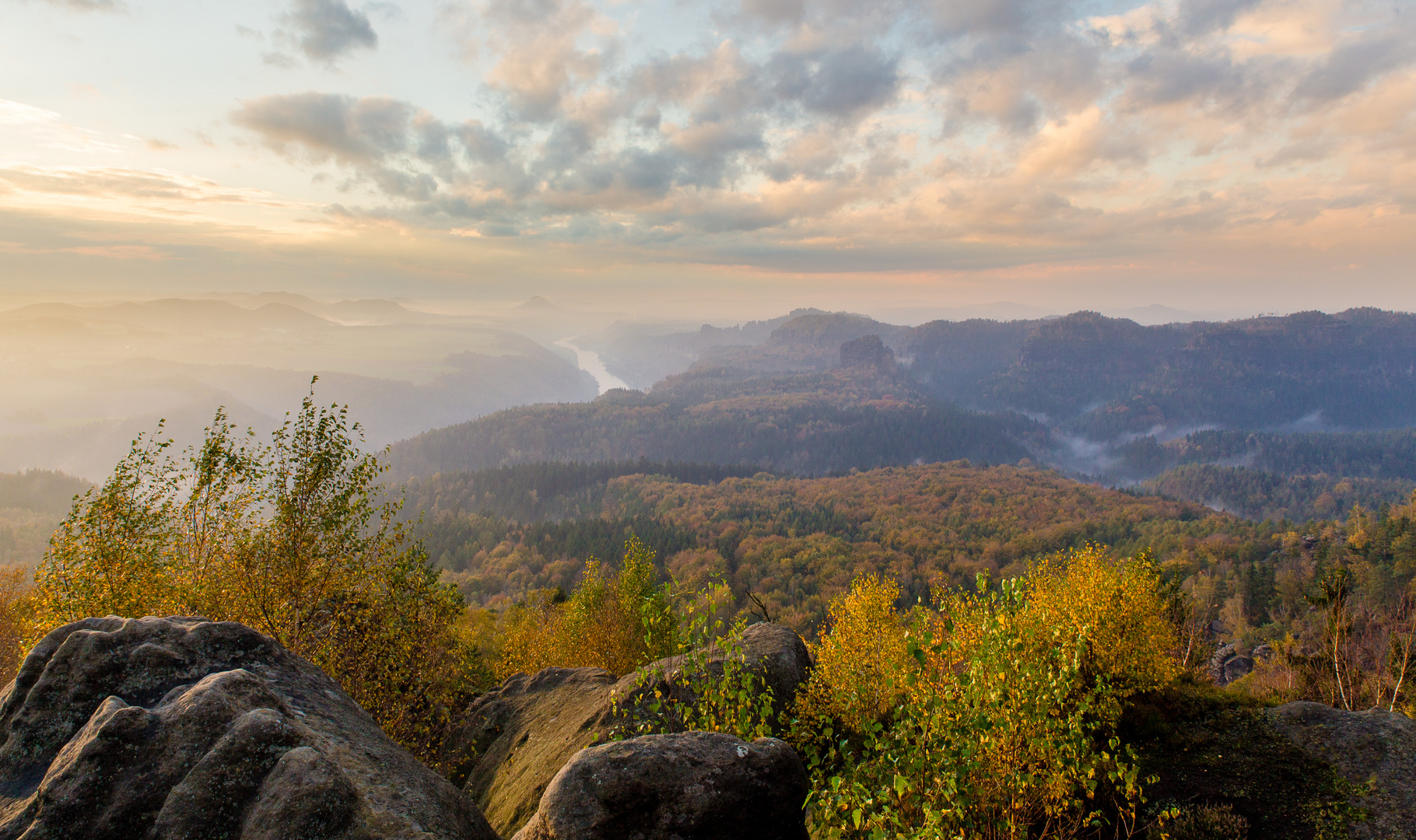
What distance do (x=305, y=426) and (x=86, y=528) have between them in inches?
383

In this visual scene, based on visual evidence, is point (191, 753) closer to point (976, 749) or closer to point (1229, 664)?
point (976, 749)

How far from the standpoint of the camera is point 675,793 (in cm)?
1341

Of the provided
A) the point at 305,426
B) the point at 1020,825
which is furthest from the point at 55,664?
the point at 1020,825

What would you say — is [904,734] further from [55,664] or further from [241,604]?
[241,604]

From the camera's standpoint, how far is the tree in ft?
81.7

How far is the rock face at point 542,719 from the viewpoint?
23922 mm

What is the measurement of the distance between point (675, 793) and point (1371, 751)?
3196cm

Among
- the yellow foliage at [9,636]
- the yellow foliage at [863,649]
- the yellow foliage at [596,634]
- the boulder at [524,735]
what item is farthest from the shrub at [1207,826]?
the yellow foliage at [9,636]

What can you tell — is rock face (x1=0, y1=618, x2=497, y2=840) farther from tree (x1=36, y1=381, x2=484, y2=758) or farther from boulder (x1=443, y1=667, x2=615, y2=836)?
boulder (x1=443, y1=667, x2=615, y2=836)

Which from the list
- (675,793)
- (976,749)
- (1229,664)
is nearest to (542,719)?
(675,793)

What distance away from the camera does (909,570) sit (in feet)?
571

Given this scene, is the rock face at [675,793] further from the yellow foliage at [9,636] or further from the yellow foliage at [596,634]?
the yellow foliage at [9,636]

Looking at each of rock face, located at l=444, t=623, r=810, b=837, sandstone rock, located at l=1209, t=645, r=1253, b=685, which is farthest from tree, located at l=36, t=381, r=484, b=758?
sandstone rock, located at l=1209, t=645, r=1253, b=685

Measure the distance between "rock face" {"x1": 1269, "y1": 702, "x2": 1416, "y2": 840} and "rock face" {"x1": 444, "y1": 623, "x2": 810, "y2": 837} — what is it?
74.1 feet
